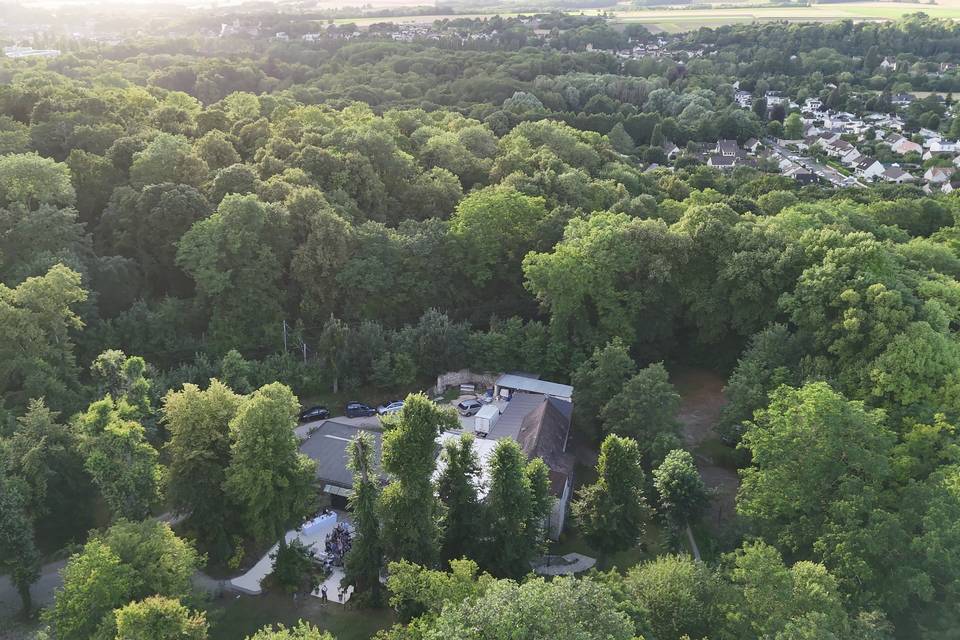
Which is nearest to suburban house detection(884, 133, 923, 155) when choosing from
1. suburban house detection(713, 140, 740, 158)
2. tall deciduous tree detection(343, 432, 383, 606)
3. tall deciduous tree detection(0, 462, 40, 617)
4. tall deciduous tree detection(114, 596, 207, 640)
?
suburban house detection(713, 140, 740, 158)

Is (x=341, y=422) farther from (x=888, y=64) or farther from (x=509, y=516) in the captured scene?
(x=888, y=64)

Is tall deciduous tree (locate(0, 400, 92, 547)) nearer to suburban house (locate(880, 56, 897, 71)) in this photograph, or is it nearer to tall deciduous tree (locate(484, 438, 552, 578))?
tall deciduous tree (locate(484, 438, 552, 578))

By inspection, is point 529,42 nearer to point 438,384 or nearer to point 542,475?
point 438,384

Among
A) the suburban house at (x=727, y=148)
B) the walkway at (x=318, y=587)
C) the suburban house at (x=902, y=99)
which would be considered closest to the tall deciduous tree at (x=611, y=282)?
the walkway at (x=318, y=587)

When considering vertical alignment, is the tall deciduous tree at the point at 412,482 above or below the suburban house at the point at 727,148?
above

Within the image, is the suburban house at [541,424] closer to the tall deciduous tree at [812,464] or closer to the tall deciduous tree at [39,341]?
the tall deciduous tree at [812,464]

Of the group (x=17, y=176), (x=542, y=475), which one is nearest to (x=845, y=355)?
(x=542, y=475)

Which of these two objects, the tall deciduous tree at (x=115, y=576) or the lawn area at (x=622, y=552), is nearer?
the tall deciduous tree at (x=115, y=576)
